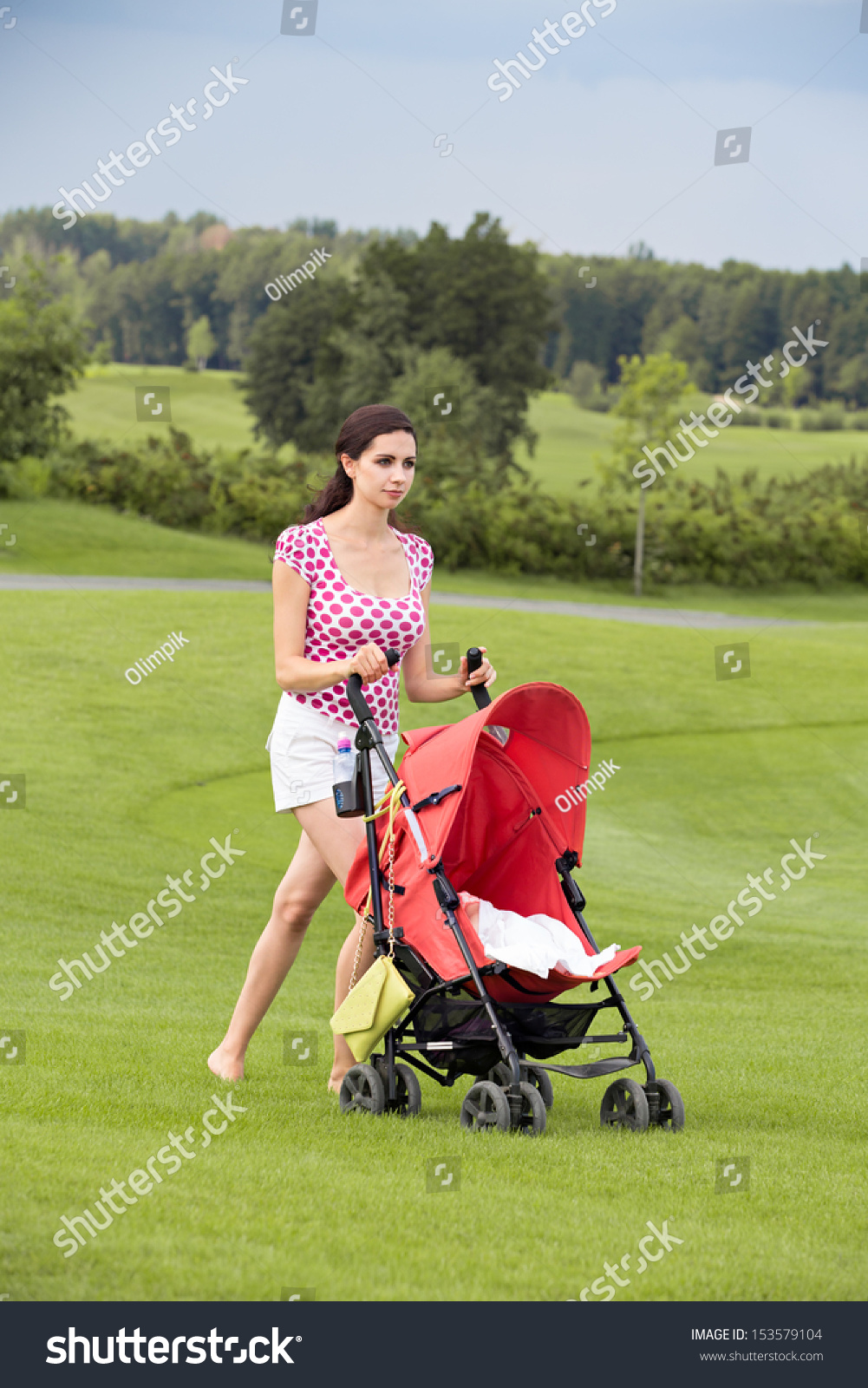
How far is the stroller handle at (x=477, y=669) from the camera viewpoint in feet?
13.7

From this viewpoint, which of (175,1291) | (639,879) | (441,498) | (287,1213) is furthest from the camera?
(441,498)

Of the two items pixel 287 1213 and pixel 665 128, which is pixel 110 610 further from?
pixel 665 128

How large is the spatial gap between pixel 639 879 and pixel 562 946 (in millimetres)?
6194

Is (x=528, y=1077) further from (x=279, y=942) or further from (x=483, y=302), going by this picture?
(x=483, y=302)

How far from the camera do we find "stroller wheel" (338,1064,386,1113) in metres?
3.93

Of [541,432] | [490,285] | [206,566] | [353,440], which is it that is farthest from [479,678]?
[541,432]

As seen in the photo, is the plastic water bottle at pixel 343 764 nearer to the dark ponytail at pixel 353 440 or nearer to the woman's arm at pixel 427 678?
the woman's arm at pixel 427 678

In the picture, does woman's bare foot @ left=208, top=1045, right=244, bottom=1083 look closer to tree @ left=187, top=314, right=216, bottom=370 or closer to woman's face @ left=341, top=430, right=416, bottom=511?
woman's face @ left=341, top=430, right=416, bottom=511

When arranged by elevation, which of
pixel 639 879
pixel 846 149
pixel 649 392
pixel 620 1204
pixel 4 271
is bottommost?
pixel 639 879

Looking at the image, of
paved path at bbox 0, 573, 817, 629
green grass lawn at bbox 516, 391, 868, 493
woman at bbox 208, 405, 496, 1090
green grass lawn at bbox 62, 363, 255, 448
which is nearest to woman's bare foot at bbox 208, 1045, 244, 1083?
woman at bbox 208, 405, 496, 1090

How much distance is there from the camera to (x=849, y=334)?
49.7 metres

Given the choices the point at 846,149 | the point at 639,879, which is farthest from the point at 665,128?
the point at 639,879

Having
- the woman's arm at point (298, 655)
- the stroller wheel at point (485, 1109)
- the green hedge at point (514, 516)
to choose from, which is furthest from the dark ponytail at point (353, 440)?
the green hedge at point (514, 516)

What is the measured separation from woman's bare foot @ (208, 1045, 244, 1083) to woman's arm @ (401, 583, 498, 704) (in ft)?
4.36
